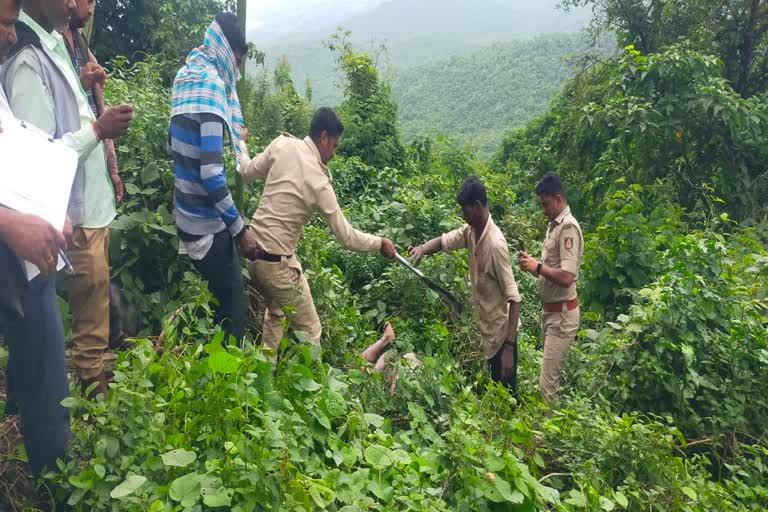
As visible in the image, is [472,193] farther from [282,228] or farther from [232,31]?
[232,31]

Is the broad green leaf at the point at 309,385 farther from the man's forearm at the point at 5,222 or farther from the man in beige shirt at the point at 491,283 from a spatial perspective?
the man in beige shirt at the point at 491,283

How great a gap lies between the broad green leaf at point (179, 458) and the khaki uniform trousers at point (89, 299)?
117 cm

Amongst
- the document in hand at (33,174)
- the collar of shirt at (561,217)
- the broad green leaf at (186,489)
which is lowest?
the collar of shirt at (561,217)

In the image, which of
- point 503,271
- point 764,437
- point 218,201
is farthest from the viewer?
point 503,271

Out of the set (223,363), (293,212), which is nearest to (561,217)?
(293,212)

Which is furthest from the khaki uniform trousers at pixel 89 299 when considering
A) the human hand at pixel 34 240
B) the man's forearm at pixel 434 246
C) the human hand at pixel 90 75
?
the man's forearm at pixel 434 246

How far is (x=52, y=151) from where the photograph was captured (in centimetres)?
222

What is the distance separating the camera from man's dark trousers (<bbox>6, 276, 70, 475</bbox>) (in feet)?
6.95

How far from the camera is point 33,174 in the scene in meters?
2.08

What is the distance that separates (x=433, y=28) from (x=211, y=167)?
85.7 metres

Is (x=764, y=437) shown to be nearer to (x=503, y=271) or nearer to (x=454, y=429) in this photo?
(x=503, y=271)

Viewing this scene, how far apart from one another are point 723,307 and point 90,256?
3.87 meters

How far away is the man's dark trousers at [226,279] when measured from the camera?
3.52 meters

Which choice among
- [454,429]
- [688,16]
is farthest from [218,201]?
[688,16]
